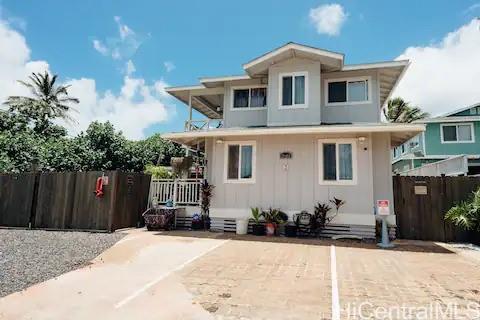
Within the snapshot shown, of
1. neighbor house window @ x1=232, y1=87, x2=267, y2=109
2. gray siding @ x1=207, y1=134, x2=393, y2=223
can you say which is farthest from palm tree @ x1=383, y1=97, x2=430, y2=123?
gray siding @ x1=207, y1=134, x2=393, y2=223

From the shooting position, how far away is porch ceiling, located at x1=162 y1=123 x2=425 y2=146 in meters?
9.70

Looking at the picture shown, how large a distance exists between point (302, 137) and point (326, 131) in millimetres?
983

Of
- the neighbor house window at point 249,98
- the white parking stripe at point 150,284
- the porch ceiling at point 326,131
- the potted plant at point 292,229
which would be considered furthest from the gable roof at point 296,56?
the white parking stripe at point 150,284

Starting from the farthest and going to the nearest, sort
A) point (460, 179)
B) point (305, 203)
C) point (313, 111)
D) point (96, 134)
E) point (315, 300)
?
point (96, 134) < point (313, 111) < point (305, 203) < point (460, 179) < point (315, 300)

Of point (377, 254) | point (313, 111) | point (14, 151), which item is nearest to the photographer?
point (377, 254)

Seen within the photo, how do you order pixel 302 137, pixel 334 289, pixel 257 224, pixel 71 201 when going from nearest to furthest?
pixel 334 289 < pixel 257 224 < pixel 302 137 < pixel 71 201

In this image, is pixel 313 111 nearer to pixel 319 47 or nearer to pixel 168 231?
pixel 319 47

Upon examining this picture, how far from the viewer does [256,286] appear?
5.00 m

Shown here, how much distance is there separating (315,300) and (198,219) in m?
7.64

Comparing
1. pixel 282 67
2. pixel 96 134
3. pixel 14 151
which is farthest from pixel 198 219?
pixel 14 151

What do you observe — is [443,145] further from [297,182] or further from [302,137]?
[297,182]

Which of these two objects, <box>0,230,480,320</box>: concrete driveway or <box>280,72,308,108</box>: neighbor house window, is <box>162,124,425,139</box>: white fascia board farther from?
<box>0,230,480,320</box>: concrete driveway

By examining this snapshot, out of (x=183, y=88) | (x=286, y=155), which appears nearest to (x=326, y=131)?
(x=286, y=155)

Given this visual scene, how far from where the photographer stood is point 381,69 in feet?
38.6
